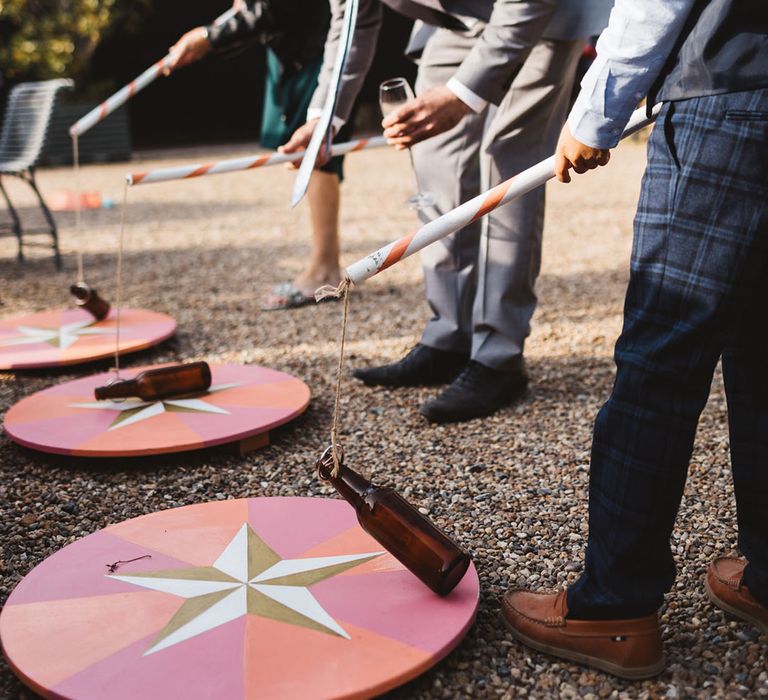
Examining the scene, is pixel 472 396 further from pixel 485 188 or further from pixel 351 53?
pixel 351 53

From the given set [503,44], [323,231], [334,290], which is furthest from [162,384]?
[323,231]

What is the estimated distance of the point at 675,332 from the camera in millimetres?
1593

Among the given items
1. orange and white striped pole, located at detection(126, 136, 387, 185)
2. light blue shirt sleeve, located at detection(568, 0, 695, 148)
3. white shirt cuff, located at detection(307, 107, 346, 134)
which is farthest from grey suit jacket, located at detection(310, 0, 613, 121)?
light blue shirt sleeve, located at detection(568, 0, 695, 148)

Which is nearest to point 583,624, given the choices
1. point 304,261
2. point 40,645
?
point 40,645

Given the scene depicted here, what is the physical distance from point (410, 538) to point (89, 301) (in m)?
2.81

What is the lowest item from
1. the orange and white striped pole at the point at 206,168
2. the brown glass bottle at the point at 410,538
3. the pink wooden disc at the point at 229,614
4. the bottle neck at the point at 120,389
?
the bottle neck at the point at 120,389

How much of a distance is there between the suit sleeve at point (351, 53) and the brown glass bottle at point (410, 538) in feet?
6.28

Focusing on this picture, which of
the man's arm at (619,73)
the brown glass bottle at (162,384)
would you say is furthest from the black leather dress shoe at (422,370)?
the man's arm at (619,73)

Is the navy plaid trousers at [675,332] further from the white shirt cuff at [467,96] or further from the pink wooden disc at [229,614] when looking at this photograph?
the white shirt cuff at [467,96]

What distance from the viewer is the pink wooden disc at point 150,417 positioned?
2855 mm

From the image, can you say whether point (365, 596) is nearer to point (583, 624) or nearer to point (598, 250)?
point (583, 624)

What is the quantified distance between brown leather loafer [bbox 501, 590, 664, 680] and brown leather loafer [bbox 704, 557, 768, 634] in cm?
28

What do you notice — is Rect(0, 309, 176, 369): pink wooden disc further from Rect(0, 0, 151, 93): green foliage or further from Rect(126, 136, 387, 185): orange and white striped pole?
Rect(0, 0, 151, 93): green foliage

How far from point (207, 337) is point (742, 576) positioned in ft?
9.94
